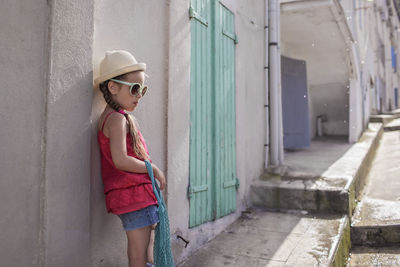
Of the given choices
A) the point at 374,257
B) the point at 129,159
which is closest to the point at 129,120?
the point at 129,159

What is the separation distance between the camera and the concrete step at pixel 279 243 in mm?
3191

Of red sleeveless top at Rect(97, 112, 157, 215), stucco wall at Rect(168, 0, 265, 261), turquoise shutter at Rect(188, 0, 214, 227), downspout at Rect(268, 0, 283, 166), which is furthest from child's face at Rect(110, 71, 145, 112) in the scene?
downspout at Rect(268, 0, 283, 166)

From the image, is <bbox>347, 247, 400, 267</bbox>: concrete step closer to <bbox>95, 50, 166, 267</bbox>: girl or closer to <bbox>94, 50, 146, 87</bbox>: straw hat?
<bbox>95, 50, 166, 267</bbox>: girl

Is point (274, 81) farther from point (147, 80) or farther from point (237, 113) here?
point (147, 80)

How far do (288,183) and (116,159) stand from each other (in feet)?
11.7

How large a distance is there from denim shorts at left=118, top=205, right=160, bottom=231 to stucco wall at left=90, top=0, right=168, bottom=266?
22cm

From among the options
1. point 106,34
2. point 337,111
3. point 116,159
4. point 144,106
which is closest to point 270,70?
point 144,106

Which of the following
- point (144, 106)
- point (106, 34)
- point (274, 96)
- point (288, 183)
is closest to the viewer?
point (106, 34)

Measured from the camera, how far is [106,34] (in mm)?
2299

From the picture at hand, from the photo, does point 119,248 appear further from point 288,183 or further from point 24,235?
point 288,183

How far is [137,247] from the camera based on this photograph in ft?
7.06

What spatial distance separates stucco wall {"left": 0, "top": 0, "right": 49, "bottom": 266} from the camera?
66.4 inches

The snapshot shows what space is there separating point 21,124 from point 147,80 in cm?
122

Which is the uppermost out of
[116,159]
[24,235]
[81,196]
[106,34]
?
[106,34]
